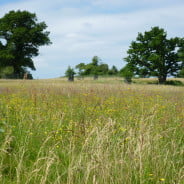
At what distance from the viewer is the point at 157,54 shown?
35156 millimetres

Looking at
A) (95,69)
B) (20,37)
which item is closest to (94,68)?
(95,69)

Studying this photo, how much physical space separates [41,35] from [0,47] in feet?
19.1

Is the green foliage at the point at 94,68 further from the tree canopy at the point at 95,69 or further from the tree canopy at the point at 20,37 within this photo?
the tree canopy at the point at 20,37

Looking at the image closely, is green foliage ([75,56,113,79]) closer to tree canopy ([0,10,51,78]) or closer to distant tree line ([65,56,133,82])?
distant tree line ([65,56,133,82])

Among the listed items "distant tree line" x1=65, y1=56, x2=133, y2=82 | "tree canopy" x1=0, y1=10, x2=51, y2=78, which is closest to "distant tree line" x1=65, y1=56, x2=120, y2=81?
"distant tree line" x1=65, y1=56, x2=133, y2=82

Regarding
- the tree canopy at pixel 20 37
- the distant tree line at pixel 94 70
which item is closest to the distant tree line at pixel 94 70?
the distant tree line at pixel 94 70

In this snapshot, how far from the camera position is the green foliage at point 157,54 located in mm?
33906

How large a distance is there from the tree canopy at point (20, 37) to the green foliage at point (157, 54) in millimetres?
13116

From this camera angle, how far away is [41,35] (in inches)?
1559

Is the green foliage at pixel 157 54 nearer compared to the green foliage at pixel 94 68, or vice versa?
the green foliage at pixel 157 54

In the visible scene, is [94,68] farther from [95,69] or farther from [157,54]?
[157,54]

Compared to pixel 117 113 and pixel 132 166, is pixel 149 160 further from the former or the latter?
pixel 117 113

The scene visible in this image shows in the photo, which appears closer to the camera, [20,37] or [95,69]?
[20,37]

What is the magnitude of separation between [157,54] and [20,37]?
18.4 metres
